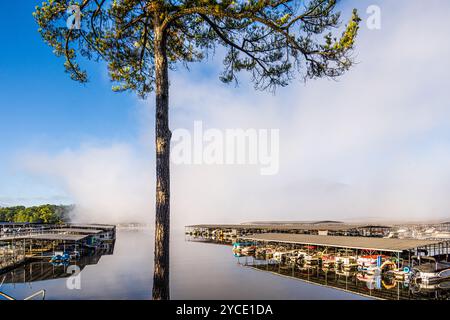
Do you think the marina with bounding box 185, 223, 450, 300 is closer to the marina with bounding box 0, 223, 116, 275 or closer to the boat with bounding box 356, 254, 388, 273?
the boat with bounding box 356, 254, 388, 273

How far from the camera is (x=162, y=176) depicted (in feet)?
17.8

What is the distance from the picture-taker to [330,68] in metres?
6.77

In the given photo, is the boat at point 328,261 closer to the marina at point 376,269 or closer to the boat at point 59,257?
the marina at point 376,269

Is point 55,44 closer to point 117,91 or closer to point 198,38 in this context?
point 117,91

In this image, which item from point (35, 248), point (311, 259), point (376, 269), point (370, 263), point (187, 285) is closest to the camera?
point (187, 285)

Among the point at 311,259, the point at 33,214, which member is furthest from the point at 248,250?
the point at 33,214

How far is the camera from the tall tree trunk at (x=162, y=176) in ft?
16.8

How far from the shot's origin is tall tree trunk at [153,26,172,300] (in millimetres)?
5117

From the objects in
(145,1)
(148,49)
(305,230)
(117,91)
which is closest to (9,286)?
(117,91)

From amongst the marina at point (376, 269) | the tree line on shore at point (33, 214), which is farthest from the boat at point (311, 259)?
the tree line on shore at point (33, 214)

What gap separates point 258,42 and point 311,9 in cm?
145

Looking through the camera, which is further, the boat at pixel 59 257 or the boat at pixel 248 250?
the boat at pixel 248 250

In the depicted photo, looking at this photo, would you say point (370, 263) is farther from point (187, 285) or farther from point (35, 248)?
point (35, 248)

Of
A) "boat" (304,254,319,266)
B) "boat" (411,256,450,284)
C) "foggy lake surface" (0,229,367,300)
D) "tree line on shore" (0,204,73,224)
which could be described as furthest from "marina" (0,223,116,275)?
"tree line on shore" (0,204,73,224)
